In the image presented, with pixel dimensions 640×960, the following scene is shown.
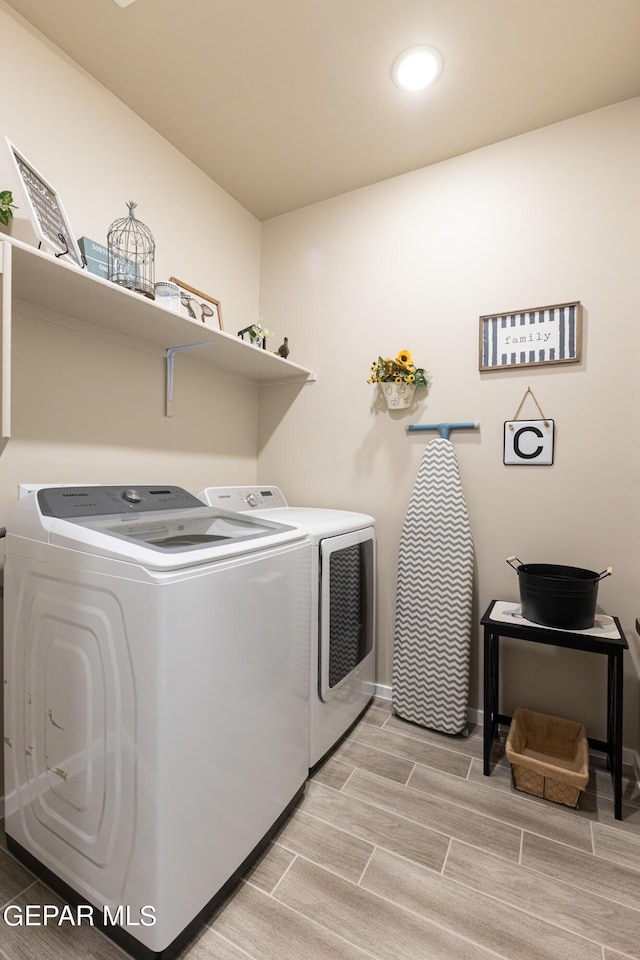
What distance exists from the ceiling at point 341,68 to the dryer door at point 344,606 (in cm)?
184

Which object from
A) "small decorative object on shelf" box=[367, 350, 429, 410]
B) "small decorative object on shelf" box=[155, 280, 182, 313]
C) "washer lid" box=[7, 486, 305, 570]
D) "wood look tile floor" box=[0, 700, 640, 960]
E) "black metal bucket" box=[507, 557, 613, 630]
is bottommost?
"wood look tile floor" box=[0, 700, 640, 960]

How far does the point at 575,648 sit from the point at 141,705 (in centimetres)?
148

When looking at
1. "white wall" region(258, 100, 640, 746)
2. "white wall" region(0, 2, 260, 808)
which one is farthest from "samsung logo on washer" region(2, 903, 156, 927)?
"white wall" region(258, 100, 640, 746)

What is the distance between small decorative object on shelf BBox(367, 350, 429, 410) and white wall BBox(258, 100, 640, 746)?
77 mm

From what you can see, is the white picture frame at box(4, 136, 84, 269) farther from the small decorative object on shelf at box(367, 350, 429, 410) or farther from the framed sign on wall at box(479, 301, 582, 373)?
the framed sign on wall at box(479, 301, 582, 373)

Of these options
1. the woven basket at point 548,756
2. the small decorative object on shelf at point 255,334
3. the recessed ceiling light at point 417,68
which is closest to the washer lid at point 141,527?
the small decorative object on shelf at point 255,334

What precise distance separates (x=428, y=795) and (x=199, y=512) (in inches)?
53.8

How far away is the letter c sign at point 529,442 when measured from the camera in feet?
6.26

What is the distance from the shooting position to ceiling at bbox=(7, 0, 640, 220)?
145 centimetres

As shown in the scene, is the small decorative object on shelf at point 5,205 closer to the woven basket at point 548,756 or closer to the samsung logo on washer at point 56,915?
the samsung logo on washer at point 56,915

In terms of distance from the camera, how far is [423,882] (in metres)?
1.25

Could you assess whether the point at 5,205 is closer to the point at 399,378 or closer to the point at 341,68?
the point at 341,68

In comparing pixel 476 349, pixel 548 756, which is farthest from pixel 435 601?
pixel 476 349

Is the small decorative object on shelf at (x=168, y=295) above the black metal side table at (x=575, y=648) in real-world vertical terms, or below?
above
